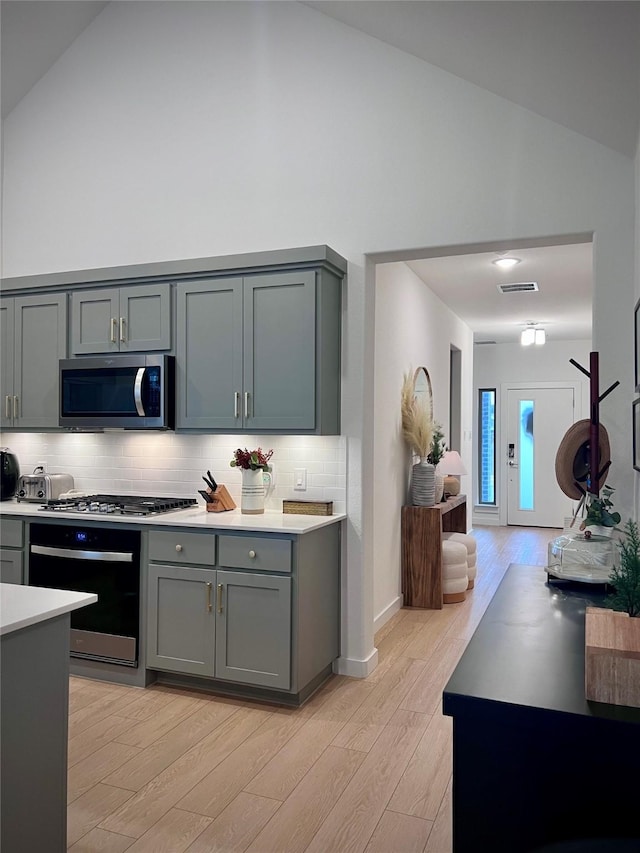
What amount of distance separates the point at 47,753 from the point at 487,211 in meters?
3.02

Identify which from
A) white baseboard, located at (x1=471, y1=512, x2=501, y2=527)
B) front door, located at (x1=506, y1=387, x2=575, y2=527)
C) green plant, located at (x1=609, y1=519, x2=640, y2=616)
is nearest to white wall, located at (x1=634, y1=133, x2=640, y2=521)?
green plant, located at (x1=609, y1=519, x2=640, y2=616)

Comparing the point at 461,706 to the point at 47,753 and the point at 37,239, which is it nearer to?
the point at 47,753

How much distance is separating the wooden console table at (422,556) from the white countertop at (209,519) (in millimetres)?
1630

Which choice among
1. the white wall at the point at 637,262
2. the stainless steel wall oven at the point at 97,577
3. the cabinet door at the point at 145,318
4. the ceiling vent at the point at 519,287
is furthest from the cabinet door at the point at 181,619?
the ceiling vent at the point at 519,287

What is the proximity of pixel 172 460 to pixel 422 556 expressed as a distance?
2.16 meters

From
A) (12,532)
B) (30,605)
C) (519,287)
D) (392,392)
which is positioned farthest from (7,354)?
(519,287)

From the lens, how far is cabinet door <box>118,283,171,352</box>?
3768 millimetres

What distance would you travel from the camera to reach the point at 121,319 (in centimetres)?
389

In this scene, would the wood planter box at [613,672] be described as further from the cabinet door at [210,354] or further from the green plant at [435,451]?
the green plant at [435,451]

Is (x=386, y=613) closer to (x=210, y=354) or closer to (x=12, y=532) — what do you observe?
(x=210, y=354)

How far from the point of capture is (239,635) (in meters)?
3.26

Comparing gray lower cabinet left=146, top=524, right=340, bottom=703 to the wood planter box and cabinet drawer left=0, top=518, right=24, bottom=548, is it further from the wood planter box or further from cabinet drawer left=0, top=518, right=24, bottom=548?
the wood planter box

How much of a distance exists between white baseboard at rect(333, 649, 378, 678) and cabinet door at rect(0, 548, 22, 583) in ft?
6.12

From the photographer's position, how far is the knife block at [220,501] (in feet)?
12.3
